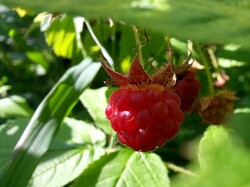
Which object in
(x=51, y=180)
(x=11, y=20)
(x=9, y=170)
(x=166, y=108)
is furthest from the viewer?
(x=11, y=20)

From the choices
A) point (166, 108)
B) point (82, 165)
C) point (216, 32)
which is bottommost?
point (82, 165)

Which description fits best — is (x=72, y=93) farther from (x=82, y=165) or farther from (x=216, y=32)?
(x=216, y=32)

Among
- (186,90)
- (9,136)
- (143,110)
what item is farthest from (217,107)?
(9,136)

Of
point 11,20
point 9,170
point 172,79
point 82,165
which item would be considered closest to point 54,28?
point 11,20

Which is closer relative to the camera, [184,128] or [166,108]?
[166,108]

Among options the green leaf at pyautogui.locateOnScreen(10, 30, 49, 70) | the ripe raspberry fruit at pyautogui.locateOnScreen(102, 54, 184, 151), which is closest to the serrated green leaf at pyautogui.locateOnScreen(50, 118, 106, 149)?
the ripe raspberry fruit at pyautogui.locateOnScreen(102, 54, 184, 151)

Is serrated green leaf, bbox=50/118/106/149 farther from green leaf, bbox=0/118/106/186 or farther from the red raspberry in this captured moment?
the red raspberry

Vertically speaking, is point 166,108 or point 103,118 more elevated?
point 166,108
